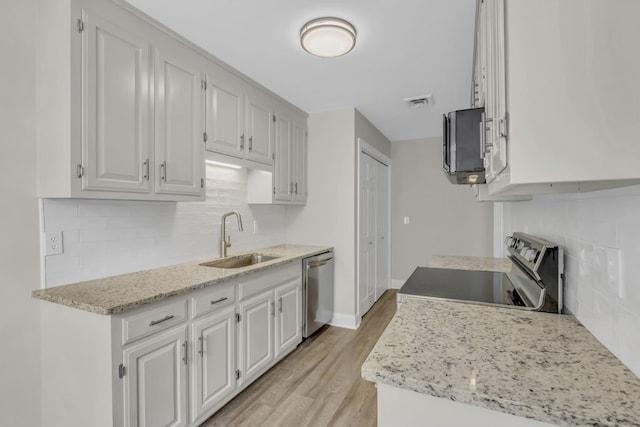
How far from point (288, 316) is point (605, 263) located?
7.29ft

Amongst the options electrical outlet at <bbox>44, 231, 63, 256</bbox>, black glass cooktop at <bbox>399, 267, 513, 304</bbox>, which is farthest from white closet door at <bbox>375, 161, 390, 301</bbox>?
electrical outlet at <bbox>44, 231, 63, 256</bbox>

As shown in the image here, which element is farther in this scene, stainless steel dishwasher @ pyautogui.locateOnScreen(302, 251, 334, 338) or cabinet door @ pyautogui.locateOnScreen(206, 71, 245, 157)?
stainless steel dishwasher @ pyautogui.locateOnScreen(302, 251, 334, 338)

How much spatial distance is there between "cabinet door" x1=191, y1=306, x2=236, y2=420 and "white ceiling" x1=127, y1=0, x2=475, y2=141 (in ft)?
5.78

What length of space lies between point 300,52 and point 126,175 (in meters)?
1.41

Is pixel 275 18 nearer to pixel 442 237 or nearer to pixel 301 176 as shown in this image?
pixel 301 176

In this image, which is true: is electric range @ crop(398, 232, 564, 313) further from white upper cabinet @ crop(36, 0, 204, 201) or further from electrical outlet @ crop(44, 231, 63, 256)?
electrical outlet @ crop(44, 231, 63, 256)

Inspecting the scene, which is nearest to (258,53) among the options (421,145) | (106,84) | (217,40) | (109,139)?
(217,40)

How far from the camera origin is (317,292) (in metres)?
3.10

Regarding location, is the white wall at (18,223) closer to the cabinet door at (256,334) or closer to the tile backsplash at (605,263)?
the cabinet door at (256,334)

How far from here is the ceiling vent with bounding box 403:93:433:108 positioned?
9.88 feet

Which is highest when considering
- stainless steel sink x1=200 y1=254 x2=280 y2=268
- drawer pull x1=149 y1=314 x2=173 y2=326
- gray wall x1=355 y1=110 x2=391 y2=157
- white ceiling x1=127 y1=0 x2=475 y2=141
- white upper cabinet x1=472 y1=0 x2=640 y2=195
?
white ceiling x1=127 y1=0 x2=475 y2=141

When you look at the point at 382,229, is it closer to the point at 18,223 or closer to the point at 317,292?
the point at 317,292

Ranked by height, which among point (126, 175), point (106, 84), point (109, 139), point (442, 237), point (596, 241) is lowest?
point (442, 237)

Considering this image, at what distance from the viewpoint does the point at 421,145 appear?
15.7 feet
